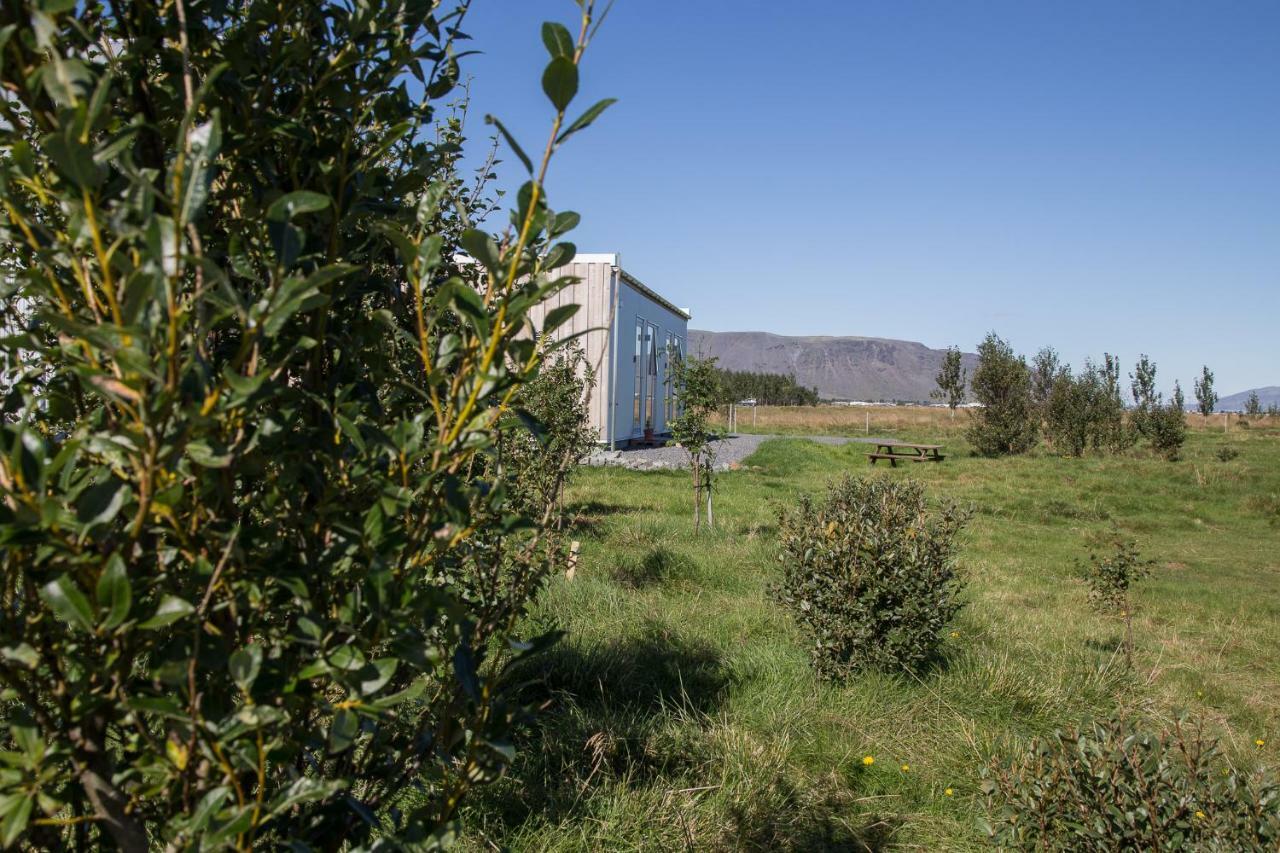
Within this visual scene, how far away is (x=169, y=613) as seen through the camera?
0.89 m

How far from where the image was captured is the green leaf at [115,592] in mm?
853

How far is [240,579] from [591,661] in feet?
12.4

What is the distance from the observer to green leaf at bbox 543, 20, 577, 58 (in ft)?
3.17

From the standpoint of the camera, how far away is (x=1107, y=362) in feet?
123

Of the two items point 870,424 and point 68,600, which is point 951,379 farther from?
point 68,600

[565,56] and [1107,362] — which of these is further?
[1107,362]

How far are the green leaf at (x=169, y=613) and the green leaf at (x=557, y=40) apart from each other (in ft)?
2.46

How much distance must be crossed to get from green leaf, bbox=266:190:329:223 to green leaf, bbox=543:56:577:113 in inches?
11.6

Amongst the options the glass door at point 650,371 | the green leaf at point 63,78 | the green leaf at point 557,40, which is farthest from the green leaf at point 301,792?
the glass door at point 650,371

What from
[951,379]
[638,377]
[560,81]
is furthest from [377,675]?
[951,379]

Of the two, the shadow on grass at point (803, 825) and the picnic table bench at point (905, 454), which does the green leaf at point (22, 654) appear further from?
the picnic table bench at point (905, 454)

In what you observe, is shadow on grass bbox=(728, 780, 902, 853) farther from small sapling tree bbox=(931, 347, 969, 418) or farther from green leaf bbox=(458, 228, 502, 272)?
small sapling tree bbox=(931, 347, 969, 418)

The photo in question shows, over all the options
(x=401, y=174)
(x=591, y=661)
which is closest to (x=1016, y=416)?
(x=591, y=661)

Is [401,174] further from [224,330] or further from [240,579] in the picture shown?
[240,579]
